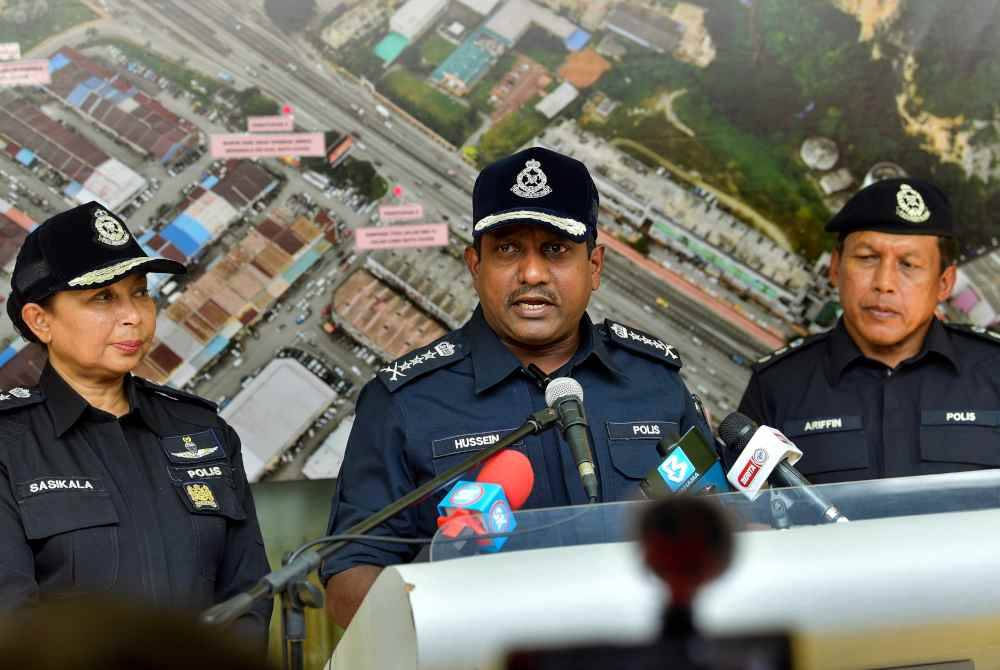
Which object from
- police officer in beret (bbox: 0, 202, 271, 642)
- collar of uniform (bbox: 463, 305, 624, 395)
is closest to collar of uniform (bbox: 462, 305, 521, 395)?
collar of uniform (bbox: 463, 305, 624, 395)

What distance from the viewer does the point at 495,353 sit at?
8.45 ft

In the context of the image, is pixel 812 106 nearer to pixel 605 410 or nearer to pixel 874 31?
pixel 874 31

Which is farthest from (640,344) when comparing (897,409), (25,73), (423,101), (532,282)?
(25,73)

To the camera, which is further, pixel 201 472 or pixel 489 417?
pixel 201 472

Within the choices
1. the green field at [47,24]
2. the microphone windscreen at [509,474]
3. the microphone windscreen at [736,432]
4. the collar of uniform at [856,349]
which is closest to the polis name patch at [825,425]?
the collar of uniform at [856,349]

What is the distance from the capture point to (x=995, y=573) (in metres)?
1.16

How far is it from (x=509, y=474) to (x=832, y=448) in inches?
64.8

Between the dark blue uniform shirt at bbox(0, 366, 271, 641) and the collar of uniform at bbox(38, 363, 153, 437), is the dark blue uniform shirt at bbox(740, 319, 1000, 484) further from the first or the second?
the collar of uniform at bbox(38, 363, 153, 437)

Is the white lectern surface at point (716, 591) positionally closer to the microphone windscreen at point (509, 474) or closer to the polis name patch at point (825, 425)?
the microphone windscreen at point (509, 474)

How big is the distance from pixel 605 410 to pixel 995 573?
4.79 feet

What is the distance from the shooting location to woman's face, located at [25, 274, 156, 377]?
8.58 ft

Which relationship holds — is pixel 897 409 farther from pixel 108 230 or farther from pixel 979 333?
pixel 108 230

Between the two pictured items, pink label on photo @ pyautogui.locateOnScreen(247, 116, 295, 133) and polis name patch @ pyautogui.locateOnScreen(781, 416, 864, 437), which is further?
pink label on photo @ pyautogui.locateOnScreen(247, 116, 295, 133)

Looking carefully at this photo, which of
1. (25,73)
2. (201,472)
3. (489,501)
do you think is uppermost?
(25,73)
